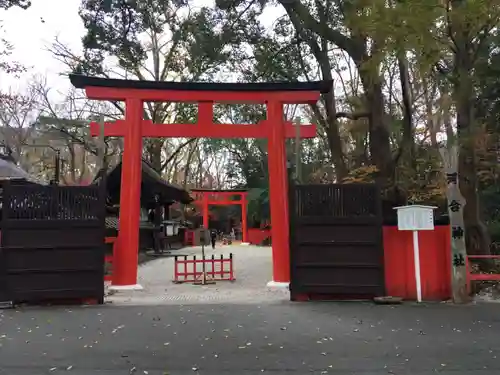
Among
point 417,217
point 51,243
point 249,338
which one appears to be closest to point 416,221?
point 417,217

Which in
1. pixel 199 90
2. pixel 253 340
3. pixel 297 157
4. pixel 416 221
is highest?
pixel 199 90

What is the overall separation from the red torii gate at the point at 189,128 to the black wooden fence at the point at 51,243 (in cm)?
192

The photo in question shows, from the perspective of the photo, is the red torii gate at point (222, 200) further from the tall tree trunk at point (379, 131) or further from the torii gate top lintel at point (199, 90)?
the torii gate top lintel at point (199, 90)

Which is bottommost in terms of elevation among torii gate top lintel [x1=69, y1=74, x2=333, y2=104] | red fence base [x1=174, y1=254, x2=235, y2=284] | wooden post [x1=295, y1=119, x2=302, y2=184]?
red fence base [x1=174, y1=254, x2=235, y2=284]

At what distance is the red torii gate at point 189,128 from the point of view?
34.6ft

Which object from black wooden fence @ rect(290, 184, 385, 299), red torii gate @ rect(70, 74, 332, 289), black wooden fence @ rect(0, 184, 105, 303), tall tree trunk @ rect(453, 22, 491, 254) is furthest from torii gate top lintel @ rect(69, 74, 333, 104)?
black wooden fence @ rect(290, 184, 385, 299)

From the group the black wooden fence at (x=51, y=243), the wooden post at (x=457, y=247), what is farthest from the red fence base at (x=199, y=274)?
the wooden post at (x=457, y=247)

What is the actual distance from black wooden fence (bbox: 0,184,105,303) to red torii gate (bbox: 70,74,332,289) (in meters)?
1.92

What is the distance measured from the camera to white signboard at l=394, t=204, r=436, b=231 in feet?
27.7

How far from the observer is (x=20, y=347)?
18.2 feet

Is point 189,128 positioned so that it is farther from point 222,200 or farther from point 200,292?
point 222,200

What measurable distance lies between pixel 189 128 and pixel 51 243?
13.7ft

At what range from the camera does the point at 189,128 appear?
36.8 ft

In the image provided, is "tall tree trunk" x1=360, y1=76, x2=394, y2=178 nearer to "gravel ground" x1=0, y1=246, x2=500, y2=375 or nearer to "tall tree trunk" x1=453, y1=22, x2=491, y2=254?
"tall tree trunk" x1=453, y1=22, x2=491, y2=254
